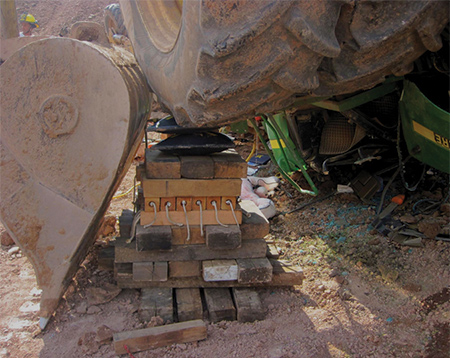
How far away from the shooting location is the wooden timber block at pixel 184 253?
226 cm

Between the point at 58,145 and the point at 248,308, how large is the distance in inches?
50.4

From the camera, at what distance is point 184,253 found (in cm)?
229

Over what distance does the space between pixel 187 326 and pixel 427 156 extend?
1748 mm

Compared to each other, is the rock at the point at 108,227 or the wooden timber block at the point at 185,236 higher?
the wooden timber block at the point at 185,236

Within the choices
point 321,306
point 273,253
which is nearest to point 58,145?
point 273,253

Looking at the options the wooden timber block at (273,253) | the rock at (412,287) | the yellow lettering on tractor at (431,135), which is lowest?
the rock at (412,287)

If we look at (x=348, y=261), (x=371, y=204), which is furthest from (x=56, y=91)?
(x=371, y=204)

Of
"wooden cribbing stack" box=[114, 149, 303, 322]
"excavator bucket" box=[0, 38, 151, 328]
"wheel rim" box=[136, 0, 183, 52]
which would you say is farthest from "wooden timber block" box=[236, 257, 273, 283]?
"wheel rim" box=[136, 0, 183, 52]

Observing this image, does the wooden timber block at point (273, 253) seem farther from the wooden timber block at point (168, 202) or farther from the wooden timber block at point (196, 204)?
the wooden timber block at point (168, 202)

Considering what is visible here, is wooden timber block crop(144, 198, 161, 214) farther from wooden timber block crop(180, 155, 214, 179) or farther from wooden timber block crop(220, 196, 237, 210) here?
wooden timber block crop(220, 196, 237, 210)

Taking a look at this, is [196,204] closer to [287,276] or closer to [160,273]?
[160,273]

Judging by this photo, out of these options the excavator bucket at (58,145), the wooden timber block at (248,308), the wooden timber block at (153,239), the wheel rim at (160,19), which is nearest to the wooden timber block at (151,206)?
the wooden timber block at (153,239)

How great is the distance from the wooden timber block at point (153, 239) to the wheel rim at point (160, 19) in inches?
41.4

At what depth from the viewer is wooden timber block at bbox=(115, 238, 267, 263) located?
226 centimetres
